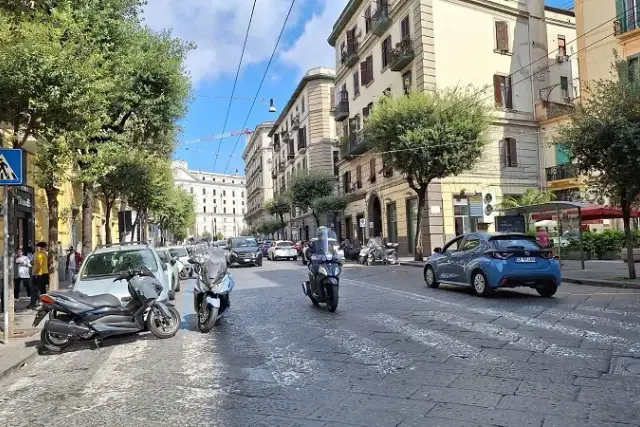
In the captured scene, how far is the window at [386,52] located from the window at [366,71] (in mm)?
2209

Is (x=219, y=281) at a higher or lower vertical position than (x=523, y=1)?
lower

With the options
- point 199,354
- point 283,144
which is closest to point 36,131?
point 199,354

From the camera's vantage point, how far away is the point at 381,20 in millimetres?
32719

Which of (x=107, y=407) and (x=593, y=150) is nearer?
(x=107, y=407)

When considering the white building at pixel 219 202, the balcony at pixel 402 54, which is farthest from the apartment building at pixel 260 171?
the balcony at pixel 402 54

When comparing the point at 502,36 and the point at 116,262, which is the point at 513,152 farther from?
the point at 116,262

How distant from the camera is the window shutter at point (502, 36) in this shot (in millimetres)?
31641

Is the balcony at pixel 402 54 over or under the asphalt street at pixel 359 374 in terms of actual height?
over

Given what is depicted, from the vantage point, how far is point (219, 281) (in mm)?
9172

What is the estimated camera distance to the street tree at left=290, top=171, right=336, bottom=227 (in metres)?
44.8

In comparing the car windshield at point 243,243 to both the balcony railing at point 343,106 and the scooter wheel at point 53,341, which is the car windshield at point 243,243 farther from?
the scooter wheel at point 53,341

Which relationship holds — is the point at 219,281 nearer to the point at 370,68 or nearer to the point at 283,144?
the point at 370,68

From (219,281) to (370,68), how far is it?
29.7 metres

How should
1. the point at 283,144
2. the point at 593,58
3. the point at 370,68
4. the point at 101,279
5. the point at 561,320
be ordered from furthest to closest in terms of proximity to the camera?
the point at 283,144 < the point at 370,68 < the point at 593,58 < the point at 101,279 < the point at 561,320
